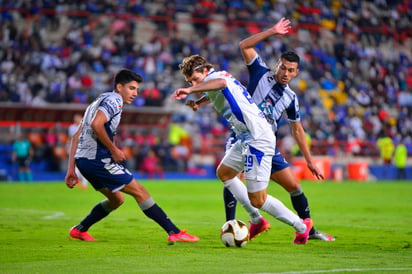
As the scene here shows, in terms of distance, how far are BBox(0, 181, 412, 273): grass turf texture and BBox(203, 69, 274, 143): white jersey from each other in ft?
4.72

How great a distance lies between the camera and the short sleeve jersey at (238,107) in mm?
9094

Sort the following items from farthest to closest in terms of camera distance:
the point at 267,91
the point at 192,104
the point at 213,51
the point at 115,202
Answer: the point at 213,51, the point at 115,202, the point at 267,91, the point at 192,104

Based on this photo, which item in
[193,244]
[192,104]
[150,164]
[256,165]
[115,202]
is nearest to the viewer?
[256,165]

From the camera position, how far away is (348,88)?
139 ft

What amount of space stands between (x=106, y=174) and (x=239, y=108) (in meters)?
1.97

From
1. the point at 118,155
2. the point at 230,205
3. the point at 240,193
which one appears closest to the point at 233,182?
the point at 240,193

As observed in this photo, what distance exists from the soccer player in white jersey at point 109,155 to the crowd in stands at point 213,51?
21789 mm

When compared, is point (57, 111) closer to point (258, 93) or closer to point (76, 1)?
point (76, 1)

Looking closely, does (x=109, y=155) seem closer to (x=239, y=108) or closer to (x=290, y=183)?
(x=239, y=108)

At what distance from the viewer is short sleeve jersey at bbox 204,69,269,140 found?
29.8ft

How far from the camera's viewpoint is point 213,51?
39.1m

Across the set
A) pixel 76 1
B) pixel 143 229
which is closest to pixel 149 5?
pixel 76 1

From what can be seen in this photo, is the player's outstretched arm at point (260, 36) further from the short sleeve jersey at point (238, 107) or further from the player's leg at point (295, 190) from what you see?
the player's leg at point (295, 190)

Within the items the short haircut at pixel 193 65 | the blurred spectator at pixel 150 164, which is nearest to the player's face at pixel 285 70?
the short haircut at pixel 193 65
